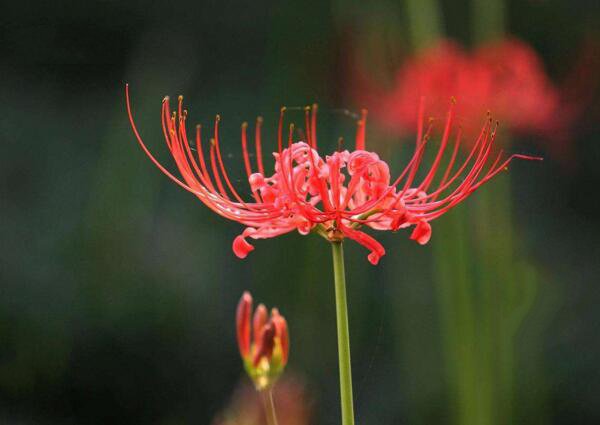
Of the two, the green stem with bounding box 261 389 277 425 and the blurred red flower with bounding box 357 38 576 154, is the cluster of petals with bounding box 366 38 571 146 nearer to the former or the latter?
the blurred red flower with bounding box 357 38 576 154

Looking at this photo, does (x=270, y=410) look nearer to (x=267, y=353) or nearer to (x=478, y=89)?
(x=267, y=353)

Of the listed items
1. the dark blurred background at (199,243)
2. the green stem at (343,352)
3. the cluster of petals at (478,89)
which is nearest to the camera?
the green stem at (343,352)

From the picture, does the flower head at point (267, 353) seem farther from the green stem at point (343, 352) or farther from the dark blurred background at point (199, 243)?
the dark blurred background at point (199, 243)

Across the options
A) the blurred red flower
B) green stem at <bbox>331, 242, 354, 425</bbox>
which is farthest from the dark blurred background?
green stem at <bbox>331, 242, 354, 425</bbox>

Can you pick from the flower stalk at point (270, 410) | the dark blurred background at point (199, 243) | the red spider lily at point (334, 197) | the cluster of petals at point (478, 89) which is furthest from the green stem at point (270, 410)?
the dark blurred background at point (199, 243)

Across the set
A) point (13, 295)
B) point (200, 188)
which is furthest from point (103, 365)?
point (200, 188)

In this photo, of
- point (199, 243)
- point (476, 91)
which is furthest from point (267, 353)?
point (199, 243)
